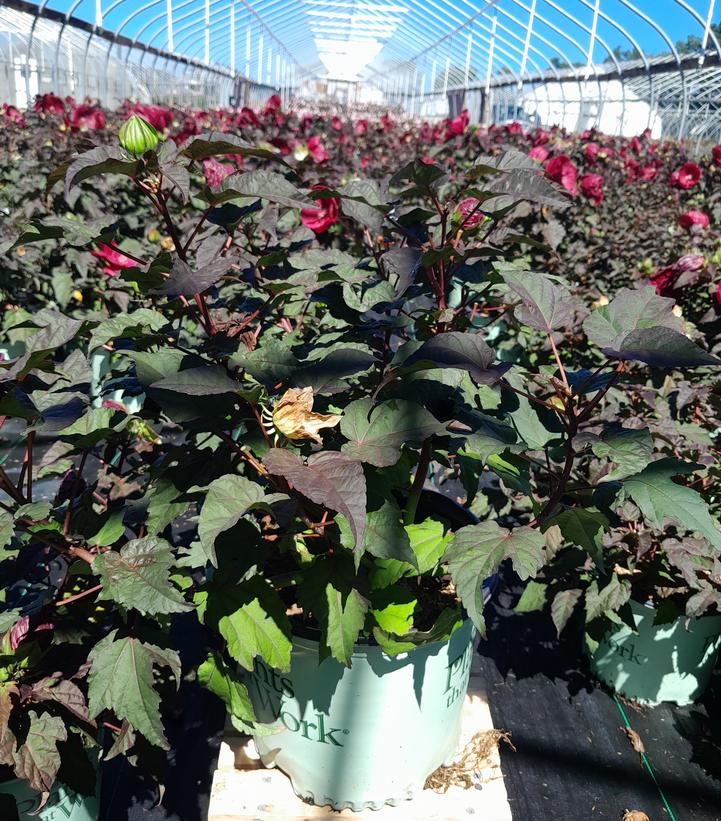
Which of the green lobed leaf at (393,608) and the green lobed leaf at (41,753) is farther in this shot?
the green lobed leaf at (393,608)

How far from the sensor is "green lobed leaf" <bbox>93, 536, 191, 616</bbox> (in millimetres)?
857

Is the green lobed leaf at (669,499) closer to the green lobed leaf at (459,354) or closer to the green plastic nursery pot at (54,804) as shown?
the green lobed leaf at (459,354)

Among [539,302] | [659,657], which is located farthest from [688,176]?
[539,302]

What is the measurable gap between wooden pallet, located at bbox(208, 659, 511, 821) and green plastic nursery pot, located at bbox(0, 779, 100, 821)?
9.0 inches

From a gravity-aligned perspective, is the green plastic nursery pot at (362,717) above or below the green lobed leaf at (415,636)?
below

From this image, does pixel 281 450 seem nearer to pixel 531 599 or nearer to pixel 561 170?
pixel 531 599

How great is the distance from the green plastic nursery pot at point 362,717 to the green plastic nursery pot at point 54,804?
1.07ft

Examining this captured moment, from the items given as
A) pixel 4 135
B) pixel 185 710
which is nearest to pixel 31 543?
pixel 185 710

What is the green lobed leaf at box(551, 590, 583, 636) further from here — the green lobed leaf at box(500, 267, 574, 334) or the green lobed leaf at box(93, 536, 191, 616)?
the green lobed leaf at box(93, 536, 191, 616)

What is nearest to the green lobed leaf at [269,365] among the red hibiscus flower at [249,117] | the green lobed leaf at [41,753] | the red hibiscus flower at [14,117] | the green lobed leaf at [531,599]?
the green lobed leaf at [41,753]

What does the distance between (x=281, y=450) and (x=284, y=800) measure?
2.71 ft

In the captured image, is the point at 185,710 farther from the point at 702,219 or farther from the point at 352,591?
the point at 702,219

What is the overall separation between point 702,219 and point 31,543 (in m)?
2.39

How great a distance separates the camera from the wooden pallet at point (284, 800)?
126 centimetres
